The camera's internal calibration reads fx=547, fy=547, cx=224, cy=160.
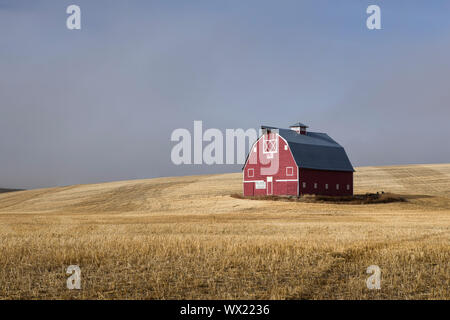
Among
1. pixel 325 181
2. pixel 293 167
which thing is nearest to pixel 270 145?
pixel 293 167

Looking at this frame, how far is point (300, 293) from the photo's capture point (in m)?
10.3

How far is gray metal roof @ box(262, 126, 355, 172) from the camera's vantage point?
59.6 metres

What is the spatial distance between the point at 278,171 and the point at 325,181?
5.71 m

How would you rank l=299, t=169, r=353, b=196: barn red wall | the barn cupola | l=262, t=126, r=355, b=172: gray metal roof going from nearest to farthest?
l=299, t=169, r=353, b=196: barn red wall, l=262, t=126, r=355, b=172: gray metal roof, the barn cupola

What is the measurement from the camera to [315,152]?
2440 inches

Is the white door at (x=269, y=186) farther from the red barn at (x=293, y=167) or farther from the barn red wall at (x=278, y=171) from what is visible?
the barn red wall at (x=278, y=171)

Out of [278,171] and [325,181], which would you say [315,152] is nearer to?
[325,181]

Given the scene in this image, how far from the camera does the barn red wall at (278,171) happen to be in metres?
58.6

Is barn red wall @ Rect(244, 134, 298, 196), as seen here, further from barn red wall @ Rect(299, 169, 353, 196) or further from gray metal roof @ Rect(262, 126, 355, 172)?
barn red wall @ Rect(299, 169, 353, 196)

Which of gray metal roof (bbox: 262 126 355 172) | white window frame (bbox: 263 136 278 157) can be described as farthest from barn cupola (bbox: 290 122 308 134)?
white window frame (bbox: 263 136 278 157)

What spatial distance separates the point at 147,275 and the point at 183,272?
85cm

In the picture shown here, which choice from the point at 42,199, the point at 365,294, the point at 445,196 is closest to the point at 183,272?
the point at 365,294

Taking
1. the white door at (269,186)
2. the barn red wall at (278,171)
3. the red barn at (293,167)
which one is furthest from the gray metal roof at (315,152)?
the white door at (269,186)

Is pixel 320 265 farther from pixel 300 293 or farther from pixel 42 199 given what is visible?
pixel 42 199
